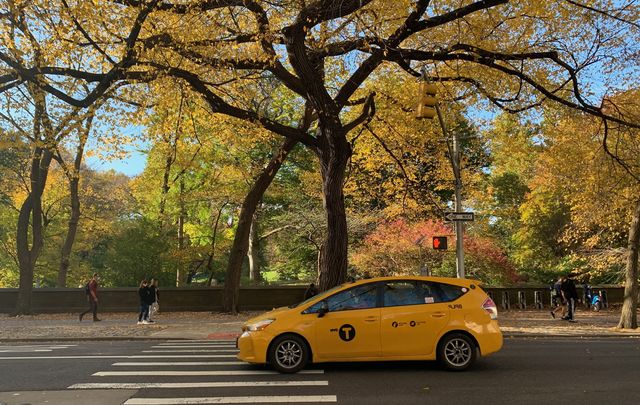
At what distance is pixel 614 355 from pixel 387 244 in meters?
14.6

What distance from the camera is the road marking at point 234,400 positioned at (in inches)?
251

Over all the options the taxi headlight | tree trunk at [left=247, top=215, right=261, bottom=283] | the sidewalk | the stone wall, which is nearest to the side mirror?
the taxi headlight

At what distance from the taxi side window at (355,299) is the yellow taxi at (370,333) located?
0.02m

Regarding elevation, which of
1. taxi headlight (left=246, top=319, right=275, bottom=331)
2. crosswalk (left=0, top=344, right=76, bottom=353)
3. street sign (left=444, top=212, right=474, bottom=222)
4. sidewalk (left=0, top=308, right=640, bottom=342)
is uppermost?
street sign (left=444, top=212, right=474, bottom=222)

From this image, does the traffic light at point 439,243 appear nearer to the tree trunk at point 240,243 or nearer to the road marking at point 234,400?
the tree trunk at point 240,243

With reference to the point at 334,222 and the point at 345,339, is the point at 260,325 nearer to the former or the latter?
the point at 345,339

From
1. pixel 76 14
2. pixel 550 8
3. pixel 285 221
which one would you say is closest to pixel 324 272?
pixel 76 14

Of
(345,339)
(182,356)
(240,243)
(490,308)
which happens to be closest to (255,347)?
(345,339)

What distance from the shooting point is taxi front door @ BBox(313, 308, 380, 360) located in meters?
8.20

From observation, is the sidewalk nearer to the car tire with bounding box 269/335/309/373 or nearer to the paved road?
the paved road

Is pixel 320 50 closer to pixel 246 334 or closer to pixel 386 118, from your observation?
pixel 386 118

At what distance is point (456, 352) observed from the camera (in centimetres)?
830

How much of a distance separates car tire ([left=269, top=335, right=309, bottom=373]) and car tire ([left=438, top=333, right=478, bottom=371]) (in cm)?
216

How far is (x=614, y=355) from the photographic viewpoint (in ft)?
34.2
